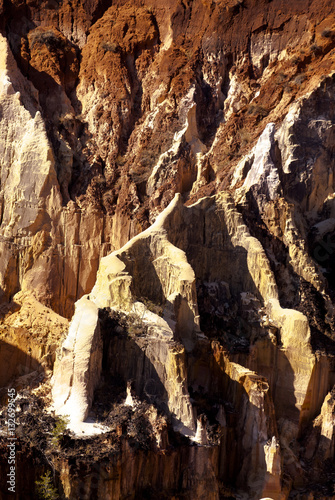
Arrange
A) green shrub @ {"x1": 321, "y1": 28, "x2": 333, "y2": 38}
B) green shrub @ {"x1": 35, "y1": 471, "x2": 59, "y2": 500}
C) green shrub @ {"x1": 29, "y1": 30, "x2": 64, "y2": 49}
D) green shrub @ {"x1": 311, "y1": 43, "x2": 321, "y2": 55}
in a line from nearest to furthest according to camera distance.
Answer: green shrub @ {"x1": 35, "y1": 471, "x2": 59, "y2": 500}, green shrub @ {"x1": 321, "y1": 28, "x2": 333, "y2": 38}, green shrub @ {"x1": 311, "y1": 43, "x2": 321, "y2": 55}, green shrub @ {"x1": 29, "y1": 30, "x2": 64, "y2": 49}

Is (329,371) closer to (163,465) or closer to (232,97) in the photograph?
(163,465)

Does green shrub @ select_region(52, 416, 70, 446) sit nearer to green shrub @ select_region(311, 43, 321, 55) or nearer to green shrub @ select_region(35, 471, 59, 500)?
green shrub @ select_region(35, 471, 59, 500)

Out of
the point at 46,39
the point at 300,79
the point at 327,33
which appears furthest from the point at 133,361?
the point at 46,39

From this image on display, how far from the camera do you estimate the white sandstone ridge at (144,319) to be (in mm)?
24016

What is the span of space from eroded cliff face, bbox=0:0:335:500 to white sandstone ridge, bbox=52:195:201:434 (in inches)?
2.5

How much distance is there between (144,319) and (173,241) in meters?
6.13

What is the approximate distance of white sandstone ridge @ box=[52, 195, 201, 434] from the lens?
24016 mm

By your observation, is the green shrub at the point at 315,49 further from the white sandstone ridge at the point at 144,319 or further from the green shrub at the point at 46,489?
the green shrub at the point at 46,489

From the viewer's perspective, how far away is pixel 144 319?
1038 inches

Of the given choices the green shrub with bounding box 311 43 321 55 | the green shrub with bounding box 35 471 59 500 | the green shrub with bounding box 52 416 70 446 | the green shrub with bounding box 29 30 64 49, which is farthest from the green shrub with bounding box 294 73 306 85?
the green shrub with bounding box 35 471 59 500

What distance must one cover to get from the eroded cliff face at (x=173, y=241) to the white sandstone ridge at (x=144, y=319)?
0.21 ft

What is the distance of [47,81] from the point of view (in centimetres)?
4100

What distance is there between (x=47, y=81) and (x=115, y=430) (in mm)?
22891

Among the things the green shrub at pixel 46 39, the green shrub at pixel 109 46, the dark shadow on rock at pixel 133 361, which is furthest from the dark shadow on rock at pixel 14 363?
the green shrub at pixel 46 39
